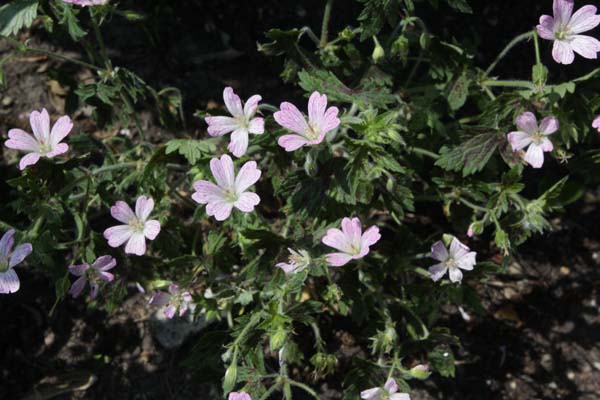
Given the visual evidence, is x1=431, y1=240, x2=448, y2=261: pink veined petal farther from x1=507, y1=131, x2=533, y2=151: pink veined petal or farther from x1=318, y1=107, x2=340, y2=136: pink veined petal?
x1=318, y1=107, x2=340, y2=136: pink veined petal

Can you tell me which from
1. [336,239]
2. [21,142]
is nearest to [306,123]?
[336,239]

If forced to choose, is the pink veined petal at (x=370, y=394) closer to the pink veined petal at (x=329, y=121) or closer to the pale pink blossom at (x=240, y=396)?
the pale pink blossom at (x=240, y=396)

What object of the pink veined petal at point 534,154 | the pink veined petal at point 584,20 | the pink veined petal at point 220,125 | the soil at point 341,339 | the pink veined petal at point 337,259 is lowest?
the soil at point 341,339

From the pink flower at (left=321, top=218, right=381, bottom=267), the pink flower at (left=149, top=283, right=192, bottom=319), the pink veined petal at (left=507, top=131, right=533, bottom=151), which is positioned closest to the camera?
the pink flower at (left=321, top=218, right=381, bottom=267)

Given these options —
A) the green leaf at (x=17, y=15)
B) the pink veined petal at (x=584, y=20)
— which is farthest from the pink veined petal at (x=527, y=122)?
the green leaf at (x=17, y=15)

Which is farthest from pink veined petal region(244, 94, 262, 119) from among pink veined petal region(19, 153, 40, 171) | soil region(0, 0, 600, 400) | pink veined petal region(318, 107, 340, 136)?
soil region(0, 0, 600, 400)

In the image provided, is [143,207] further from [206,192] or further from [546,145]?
[546,145]
